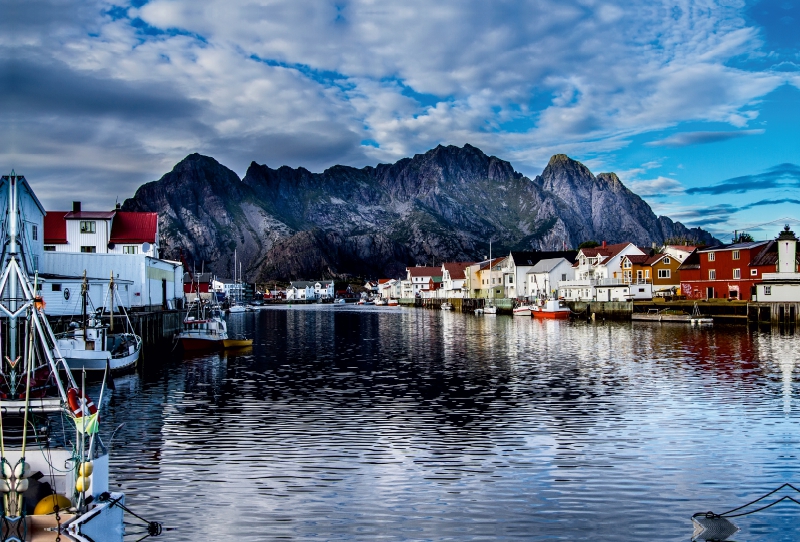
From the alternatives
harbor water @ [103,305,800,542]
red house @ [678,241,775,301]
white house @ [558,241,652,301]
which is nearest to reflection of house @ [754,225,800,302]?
red house @ [678,241,775,301]

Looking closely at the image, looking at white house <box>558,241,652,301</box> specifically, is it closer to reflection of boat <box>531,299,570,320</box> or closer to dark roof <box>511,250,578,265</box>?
reflection of boat <box>531,299,570,320</box>

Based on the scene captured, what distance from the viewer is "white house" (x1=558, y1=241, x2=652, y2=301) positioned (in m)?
122

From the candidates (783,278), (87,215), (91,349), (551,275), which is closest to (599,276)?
(551,275)

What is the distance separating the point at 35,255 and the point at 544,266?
112741mm

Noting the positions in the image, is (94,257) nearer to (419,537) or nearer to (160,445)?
(160,445)

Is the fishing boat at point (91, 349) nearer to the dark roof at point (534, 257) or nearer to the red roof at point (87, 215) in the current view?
the red roof at point (87, 215)

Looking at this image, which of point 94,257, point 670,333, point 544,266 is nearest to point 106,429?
point 94,257

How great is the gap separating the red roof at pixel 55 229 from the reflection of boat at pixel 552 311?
251ft

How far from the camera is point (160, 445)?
23.6m

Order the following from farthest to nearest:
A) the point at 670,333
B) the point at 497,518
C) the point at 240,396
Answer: the point at 670,333 < the point at 240,396 < the point at 497,518

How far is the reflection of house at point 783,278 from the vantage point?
8900 centimetres

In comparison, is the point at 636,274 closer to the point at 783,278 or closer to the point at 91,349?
the point at 783,278

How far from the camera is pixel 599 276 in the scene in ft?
425

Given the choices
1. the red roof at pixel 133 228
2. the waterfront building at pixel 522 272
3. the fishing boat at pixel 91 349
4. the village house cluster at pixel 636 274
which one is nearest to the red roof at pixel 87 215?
the red roof at pixel 133 228
